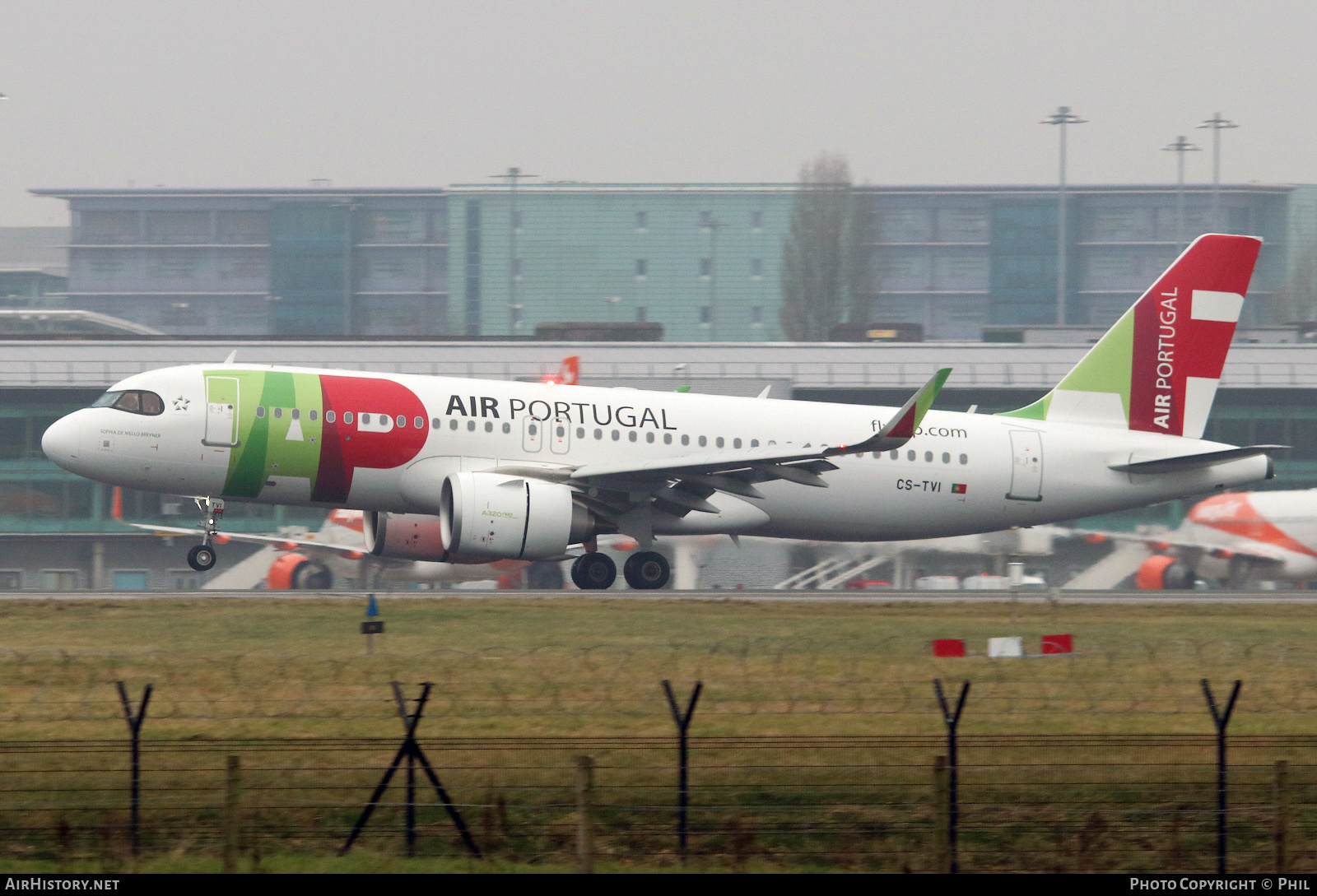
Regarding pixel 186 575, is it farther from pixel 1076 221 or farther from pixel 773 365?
pixel 1076 221

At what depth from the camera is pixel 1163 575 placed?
4719 centimetres

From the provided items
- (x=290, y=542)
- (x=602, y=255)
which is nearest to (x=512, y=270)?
(x=602, y=255)

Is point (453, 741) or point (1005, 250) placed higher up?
point (1005, 250)

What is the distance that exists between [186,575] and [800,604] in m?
33.3

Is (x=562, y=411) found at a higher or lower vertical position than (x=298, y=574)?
higher

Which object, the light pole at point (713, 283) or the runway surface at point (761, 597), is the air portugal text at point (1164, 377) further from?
the light pole at point (713, 283)

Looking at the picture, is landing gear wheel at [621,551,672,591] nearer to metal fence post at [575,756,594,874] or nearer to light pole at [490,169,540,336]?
metal fence post at [575,756,594,874]

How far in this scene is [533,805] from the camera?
547 inches

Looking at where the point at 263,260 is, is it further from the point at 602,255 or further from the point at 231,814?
the point at 231,814

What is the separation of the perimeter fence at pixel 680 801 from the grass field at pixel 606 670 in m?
1.34

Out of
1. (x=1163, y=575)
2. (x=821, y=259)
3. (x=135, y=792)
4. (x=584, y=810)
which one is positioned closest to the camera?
(x=584, y=810)

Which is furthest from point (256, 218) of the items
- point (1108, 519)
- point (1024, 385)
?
point (1108, 519)

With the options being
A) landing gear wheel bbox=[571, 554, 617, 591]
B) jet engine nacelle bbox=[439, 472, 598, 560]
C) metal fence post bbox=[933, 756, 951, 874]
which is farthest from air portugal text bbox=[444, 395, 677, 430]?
metal fence post bbox=[933, 756, 951, 874]

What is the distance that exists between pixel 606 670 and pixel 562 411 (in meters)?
13.4
